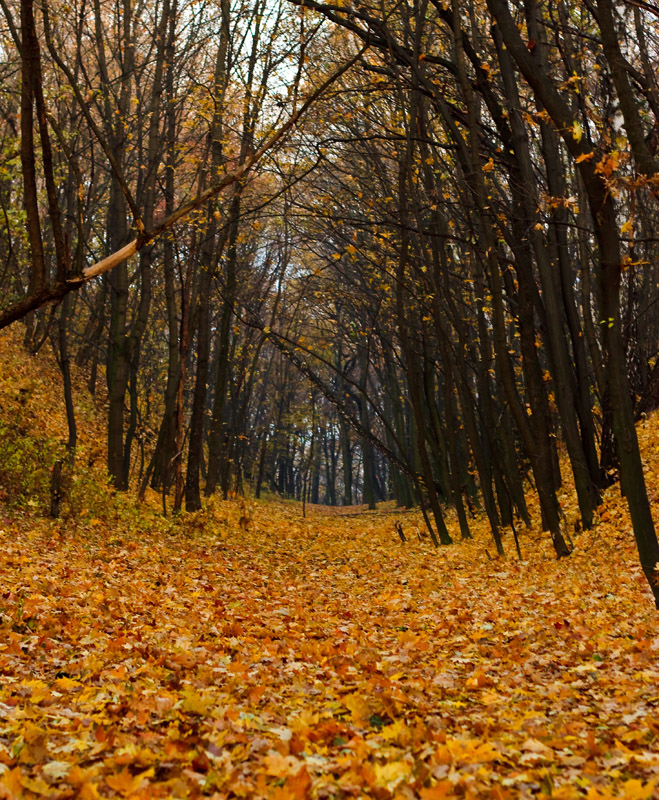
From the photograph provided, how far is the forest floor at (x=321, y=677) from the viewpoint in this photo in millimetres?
2777

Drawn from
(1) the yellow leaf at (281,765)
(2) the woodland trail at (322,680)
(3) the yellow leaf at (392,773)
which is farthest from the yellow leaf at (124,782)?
(3) the yellow leaf at (392,773)

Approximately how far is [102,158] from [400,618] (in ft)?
56.6

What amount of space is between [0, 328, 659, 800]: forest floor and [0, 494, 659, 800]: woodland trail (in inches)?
0.6

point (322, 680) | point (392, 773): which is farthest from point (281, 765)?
point (322, 680)

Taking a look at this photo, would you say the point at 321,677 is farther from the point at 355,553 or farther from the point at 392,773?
the point at 355,553

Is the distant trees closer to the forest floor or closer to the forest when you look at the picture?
the forest

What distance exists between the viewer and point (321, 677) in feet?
14.8

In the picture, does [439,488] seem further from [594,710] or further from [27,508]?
[594,710]

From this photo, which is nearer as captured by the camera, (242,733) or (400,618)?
(242,733)

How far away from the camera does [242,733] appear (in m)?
3.30

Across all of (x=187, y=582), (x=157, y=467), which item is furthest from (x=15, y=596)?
(x=157, y=467)

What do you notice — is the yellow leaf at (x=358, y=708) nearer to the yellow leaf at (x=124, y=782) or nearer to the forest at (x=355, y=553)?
the forest at (x=355, y=553)

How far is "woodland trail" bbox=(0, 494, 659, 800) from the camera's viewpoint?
2.78 metres

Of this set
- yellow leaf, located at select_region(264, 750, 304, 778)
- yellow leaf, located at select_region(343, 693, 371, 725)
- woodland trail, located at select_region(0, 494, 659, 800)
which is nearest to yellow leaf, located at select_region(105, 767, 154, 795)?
woodland trail, located at select_region(0, 494, 659, 800)
